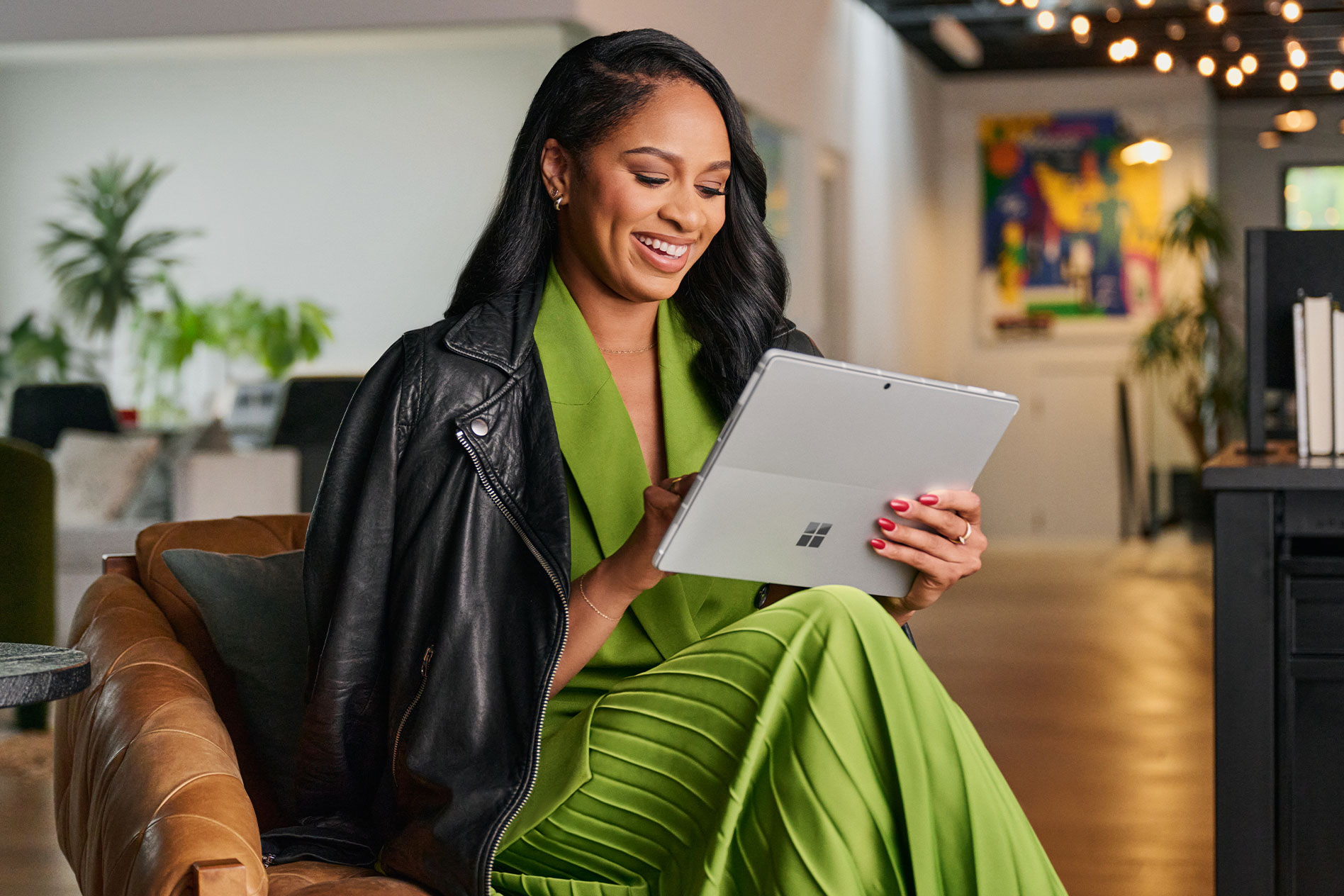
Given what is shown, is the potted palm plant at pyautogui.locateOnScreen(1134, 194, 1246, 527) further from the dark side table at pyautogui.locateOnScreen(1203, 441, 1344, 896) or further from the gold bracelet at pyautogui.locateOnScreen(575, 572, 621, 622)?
the gold bracelet at pyautogui.locateOnScreen(575, 572, 621, 622)

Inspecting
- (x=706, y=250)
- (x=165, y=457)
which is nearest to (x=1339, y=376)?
(x=706, y=250)

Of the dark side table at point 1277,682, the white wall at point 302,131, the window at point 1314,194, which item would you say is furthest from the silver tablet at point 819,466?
the window at point 1314,194

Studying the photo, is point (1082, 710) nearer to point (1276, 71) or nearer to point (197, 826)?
point (197, 826)

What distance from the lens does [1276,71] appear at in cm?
1100

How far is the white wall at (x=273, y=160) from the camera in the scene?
5363mm

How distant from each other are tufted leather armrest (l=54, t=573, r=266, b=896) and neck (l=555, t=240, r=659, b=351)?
65 cm

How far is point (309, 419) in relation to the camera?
5406mm

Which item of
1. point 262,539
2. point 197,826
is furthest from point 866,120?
point 197,826

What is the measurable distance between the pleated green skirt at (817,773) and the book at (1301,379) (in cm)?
138

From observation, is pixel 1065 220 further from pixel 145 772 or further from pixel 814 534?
pixel 145 772

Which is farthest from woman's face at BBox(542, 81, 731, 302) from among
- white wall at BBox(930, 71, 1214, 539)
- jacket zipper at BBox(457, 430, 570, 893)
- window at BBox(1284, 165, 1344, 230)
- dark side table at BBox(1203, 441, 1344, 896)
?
window at BBox(1284, 165, 1344, 230)

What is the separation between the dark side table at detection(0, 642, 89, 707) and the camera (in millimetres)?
1292

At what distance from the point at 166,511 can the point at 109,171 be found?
1330mm

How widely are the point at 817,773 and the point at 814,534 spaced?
281 mm
